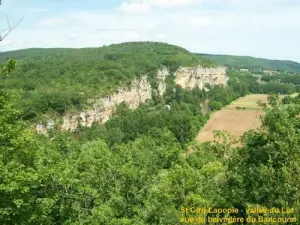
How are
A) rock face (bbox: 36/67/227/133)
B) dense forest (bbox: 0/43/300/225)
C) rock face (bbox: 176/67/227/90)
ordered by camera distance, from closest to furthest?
dense forest (bbox: 0/43/300/225) → rock face (bbox: 36/67/227/133) → rock face (bbox: 176/67/227/90)

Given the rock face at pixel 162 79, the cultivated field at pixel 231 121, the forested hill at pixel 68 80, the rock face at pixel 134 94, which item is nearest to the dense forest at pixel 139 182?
the rock face at pixel 134 94

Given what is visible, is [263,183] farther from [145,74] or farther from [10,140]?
[145,74]

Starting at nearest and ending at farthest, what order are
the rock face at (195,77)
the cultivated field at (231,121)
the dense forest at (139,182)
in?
the dense forest at (139,182) → the cultivated field at (231,121) → the rock face at (195,77)

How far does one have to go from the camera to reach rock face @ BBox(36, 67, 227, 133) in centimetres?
10144

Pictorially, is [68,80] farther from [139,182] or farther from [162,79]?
[139,182]

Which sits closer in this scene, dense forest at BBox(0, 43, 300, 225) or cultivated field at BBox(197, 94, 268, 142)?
dense forest at BBox(0, 43, 300, 225)

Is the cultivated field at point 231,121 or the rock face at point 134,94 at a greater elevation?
the rock face at point 134,94

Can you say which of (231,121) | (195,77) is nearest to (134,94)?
(231,121)

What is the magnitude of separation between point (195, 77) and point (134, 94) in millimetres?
47860

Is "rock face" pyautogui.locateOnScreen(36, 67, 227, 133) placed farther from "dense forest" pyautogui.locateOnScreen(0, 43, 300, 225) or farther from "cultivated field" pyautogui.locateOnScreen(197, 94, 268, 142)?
"dense forest" pyautogui.locateOnScreen(0, 43, 300, 225)

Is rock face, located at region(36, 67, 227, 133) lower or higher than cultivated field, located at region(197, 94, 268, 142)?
higher

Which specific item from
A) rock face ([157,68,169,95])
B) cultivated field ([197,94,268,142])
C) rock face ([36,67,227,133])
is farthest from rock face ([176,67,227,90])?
cultivated field ([197,94,268,142])

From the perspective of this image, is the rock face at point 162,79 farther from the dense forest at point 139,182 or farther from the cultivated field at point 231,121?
the dense forest at point 139,182

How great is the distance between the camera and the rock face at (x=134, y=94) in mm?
101438
